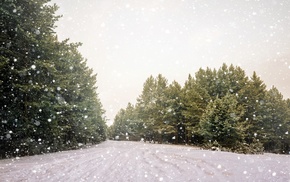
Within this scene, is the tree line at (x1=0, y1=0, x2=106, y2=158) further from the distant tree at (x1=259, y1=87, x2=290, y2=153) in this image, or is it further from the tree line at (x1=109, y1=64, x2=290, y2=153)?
the distant tree at (x1=259, y1=87, x2=290, y2=153)

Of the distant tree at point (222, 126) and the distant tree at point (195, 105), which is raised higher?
the distant tree at point (195, 105)

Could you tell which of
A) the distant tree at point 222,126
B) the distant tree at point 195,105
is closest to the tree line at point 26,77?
the distant tree at point 222,126

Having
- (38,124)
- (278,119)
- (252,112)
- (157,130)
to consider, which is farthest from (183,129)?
(38,124)

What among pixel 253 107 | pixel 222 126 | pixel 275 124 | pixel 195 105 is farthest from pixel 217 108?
pixel 275 124

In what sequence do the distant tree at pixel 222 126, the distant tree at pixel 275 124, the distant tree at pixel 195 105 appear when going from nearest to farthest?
the distant tree at pixel 222 126
the distant tree at pixel 195 105
the distant tree at pixel 275 124

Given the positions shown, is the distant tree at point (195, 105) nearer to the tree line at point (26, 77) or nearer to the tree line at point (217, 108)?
the tree line at point (217, 108)

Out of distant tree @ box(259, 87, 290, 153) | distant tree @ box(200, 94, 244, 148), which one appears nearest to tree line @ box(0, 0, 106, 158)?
distant tree @ box(200, 94, 244, 148)

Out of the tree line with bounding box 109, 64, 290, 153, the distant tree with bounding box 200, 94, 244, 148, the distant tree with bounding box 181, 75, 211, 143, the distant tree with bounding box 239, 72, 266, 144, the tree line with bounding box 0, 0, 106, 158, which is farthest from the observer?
the distant tree with bounding box 239, 72, 266, 144

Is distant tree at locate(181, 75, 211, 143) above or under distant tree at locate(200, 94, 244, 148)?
above

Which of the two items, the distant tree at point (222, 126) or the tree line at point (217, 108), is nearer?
the distant tree at point (222, 126)

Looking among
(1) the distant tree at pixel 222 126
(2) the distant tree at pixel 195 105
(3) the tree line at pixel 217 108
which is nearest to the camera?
(1) the distant tree at pixel 222 126

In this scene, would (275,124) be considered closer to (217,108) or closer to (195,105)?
(195,105)

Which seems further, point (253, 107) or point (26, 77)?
point (253, 107)

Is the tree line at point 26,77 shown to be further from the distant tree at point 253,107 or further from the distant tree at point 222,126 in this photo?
the distant tree at point 253,107
